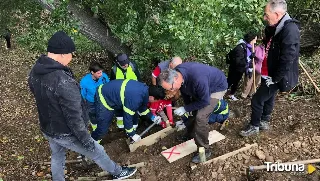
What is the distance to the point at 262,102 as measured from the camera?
5219 mm

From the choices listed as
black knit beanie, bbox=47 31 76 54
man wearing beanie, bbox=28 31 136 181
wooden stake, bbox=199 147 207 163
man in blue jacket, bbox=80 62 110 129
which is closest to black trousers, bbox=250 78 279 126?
wooden stake, bbox=199 147 207 163

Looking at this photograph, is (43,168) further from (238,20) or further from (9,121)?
(238,20)

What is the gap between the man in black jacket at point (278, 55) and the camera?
14.7 ft

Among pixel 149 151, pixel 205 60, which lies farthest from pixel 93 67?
pixel 205 60

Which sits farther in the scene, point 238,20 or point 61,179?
point 238,20

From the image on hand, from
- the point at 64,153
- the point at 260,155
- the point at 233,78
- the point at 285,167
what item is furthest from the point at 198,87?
the point at 233,78

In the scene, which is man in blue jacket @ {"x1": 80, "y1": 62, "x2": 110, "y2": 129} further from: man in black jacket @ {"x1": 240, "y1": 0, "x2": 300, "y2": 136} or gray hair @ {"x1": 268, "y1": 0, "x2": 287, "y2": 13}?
gray hair @ {"x1": 268, "y1": 0, "x2": 287, "y2": 13}

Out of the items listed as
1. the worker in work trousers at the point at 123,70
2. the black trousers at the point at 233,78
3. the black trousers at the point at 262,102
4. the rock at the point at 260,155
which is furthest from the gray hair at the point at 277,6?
the worker in work trousers at the point at 123,70

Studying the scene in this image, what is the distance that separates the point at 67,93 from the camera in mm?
3865

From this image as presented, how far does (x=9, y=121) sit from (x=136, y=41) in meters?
3.99

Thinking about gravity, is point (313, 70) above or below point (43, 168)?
above

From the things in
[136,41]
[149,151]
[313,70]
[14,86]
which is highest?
[136,41]

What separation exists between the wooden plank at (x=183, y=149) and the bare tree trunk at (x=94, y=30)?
292cm

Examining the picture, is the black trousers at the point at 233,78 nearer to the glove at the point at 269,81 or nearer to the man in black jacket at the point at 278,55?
the man in black jacket at the point at 278,55
